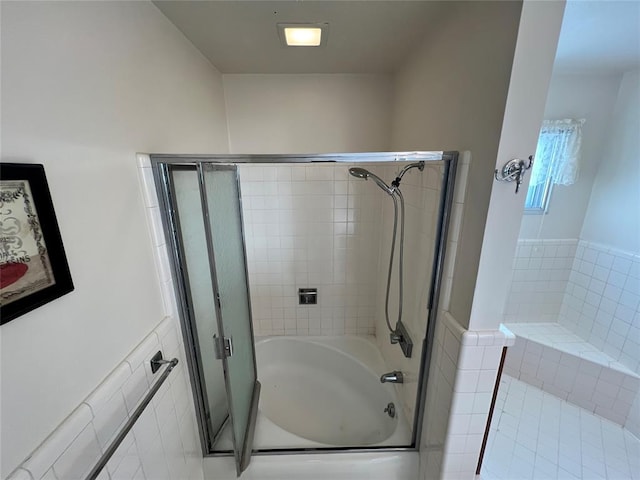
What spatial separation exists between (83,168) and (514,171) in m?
1.23

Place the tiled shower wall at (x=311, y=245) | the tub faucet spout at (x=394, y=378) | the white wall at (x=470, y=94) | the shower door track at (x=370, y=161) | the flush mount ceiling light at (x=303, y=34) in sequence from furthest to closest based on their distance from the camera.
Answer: the tiled shower wall at (x=311, y=245) < the tub faucet spout at (x=394, y=378) < the flush mount ceiling light at (x=303, y=34) < the shower door track at (x=370, y=161) < the white wall at (x=470, y=94)

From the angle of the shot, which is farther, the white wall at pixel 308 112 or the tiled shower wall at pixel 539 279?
the tiled shower wall at pixel 539 279

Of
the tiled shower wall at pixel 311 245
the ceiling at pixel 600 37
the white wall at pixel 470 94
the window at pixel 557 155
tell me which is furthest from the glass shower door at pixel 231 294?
the window at pixel 557 155

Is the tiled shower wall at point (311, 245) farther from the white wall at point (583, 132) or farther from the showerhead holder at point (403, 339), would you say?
the white wall at point (583, 132)

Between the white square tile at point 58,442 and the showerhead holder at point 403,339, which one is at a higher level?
the white square tile at point 58,442

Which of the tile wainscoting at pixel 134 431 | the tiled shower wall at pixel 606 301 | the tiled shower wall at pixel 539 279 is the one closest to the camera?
the tile wainscoting at pixel 134 431

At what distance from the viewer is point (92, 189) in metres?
0.69

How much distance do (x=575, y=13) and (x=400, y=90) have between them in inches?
33.1

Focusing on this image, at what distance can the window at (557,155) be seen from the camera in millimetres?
2033

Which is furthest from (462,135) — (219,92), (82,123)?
(219,92)

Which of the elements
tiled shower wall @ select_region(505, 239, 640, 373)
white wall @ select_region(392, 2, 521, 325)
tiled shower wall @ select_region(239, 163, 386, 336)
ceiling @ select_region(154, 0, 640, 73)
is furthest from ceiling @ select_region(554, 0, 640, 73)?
tiled shower wall @ select_region(505, 239, 640, 373)

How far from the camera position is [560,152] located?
2084 millimetres

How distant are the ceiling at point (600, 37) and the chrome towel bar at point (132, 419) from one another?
227 cm

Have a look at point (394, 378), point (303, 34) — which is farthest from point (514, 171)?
point (394, 378)
